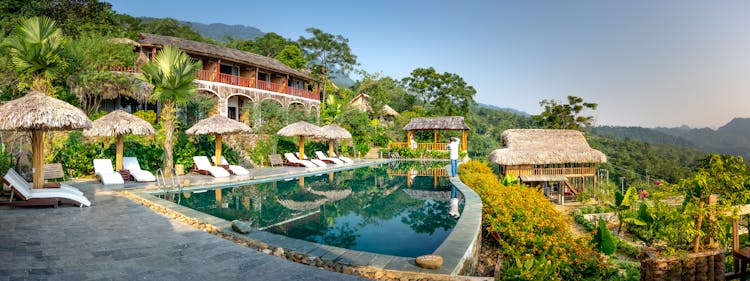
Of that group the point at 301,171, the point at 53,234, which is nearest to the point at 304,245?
the point at 53,234

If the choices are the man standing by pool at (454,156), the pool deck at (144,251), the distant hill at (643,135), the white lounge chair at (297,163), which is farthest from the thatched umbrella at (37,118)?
the distant hill at (643,135)

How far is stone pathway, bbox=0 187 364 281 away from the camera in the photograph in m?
3.56

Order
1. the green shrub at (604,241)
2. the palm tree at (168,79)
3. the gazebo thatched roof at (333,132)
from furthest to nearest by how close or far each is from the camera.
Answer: the gazebo thatched roof at (333,132)
the palm tree at (168,79)
the green shrub at (604,241)

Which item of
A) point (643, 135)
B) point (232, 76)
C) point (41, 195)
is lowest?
point (41, 195)

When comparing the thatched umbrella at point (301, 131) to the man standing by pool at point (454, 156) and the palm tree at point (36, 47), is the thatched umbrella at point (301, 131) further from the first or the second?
the palm tree at point (36, 47)

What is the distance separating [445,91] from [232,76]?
2406 centimetres

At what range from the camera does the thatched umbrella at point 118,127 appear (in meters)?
10.5

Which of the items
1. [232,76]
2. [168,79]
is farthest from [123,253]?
[232,76]

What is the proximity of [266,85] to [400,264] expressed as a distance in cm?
2252

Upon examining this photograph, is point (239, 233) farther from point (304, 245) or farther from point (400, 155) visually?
point (400, 155)

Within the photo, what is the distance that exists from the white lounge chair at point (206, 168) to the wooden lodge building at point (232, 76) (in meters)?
8.94

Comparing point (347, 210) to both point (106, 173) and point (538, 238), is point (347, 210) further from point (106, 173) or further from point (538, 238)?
point (106, 173)

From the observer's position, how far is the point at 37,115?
6.83 metres

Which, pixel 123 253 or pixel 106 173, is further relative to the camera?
pixel 106 173
